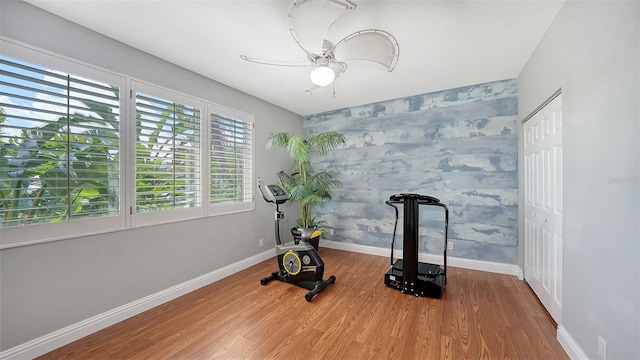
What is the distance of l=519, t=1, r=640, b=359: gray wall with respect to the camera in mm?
1151

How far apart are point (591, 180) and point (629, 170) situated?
34cm

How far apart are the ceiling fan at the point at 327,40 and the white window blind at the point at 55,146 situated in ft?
4.72

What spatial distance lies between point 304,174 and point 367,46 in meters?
2.27

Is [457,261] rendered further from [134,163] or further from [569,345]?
[134,163]

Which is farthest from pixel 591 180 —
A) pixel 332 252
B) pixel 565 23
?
pixel 332 252

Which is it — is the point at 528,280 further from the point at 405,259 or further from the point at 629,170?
the point at 629,170

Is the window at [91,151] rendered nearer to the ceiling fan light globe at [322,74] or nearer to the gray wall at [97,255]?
the gray wall at [97,255]

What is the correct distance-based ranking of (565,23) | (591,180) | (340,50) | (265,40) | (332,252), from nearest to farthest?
(591,180) → (565,23) → (340,50) → (265,40) → (332,252)

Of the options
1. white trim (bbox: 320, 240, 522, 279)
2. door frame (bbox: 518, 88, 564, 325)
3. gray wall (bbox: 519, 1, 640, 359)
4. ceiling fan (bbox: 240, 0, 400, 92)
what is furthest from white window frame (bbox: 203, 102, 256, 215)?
door frame (bbox: 518, 88, 564, 325)

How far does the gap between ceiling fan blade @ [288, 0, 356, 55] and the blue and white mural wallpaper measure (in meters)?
2.50

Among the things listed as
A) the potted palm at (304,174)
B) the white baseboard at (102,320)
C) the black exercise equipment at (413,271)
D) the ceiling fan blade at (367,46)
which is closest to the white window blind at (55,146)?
the white baseboard at (102,320)

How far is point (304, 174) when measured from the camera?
12.6 ft

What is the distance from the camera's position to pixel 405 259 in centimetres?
272

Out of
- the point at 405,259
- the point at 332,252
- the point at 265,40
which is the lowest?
the point at 332,252
